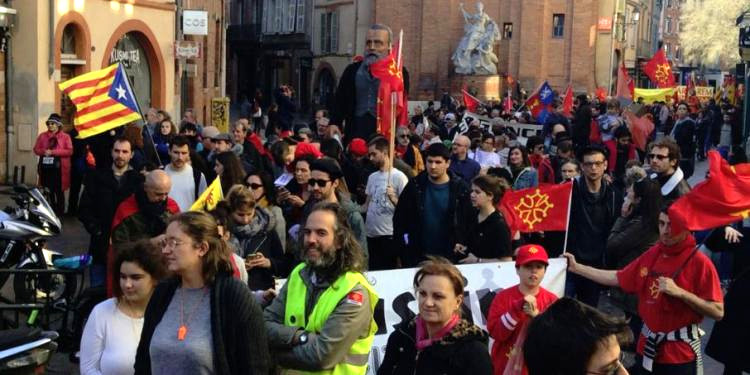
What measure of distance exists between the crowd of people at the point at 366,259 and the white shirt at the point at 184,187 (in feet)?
0.05

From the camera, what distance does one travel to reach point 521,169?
12.3 meters

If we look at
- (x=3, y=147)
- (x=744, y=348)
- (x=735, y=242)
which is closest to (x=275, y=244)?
(x=744, y=348)

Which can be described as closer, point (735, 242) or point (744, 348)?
point (744, 348)

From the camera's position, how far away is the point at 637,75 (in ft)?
219

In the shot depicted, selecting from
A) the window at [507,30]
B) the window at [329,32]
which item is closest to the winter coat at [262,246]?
the window at [507,30]

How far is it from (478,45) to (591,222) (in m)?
39.3

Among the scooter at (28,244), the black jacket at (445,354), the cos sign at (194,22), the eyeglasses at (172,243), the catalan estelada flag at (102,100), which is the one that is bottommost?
the scooter at (28,244)

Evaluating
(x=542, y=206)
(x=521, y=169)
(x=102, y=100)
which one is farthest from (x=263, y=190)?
(x=521, y=169)

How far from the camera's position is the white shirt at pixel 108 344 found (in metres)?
5.37

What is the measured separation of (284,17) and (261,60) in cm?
478

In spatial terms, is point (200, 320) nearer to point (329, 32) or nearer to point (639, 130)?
point (639, 130)

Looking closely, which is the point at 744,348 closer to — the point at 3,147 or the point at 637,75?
the point at 3,147

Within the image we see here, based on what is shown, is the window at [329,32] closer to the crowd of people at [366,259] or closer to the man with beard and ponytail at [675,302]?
the crowd of people at [366,259]

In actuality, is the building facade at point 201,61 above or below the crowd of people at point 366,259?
above
